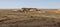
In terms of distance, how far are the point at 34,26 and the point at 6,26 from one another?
261 cm

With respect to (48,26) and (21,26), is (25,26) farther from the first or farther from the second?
(48,26)

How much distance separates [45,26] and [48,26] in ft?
0.97

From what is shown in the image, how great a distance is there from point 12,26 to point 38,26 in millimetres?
2435

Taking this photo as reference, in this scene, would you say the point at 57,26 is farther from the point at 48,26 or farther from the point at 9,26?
the point at 9,26

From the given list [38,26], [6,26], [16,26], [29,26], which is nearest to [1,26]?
[6,26]

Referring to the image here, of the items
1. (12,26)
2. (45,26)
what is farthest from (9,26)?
(45,26)

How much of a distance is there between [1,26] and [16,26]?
137 cm

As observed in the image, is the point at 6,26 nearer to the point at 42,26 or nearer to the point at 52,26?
the point at 42,26

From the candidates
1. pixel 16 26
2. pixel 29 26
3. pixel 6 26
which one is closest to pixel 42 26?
pixel 29 26

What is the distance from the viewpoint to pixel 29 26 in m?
14.0

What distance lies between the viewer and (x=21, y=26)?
14.0 meters

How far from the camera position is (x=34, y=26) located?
14.2 m

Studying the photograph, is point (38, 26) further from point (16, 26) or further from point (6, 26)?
point (6, 26)

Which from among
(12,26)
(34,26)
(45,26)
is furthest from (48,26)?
(12,26)
